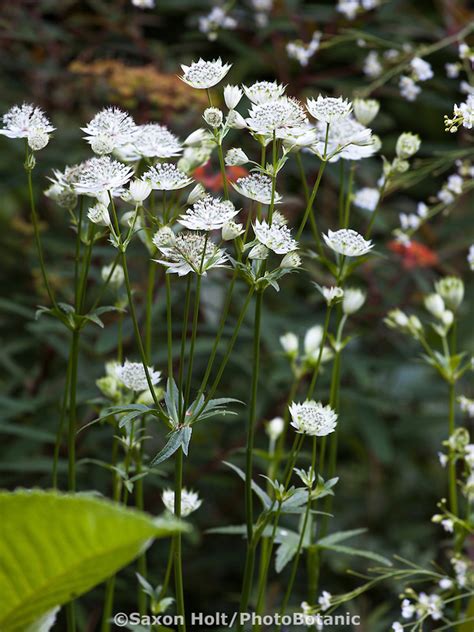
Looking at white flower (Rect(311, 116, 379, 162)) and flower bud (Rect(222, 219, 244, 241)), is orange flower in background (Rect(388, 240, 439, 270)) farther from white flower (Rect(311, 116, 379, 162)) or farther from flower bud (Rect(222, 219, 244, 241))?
flower bud (Rect(222, 219, 244, 241))

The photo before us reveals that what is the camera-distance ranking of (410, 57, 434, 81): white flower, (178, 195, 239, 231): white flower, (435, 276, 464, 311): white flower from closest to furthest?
(178, 195, 239, 231): white flower → (435, 276, 464, 311): white flower → (410, 57, 434, 81): white flower

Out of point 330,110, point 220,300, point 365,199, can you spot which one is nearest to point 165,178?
point 330,110

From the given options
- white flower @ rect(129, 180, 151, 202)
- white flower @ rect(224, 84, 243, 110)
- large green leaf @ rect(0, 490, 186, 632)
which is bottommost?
large green leaf @ rect(0, 490, 186, 632)

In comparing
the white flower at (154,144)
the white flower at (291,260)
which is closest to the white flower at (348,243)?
the white flower at (291,260)

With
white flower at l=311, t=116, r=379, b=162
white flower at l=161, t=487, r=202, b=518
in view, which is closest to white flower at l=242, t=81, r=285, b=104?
white flower at l=311, t=116, r=379, b=162

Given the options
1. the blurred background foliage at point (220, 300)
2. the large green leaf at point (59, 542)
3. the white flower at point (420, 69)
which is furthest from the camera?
the blurred background foliage at point (220, 300)

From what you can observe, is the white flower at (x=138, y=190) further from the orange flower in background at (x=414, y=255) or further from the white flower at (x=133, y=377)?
the orange flower in background at (x=414, y=255)

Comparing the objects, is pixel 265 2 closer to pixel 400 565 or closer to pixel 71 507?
pixel 400 565
